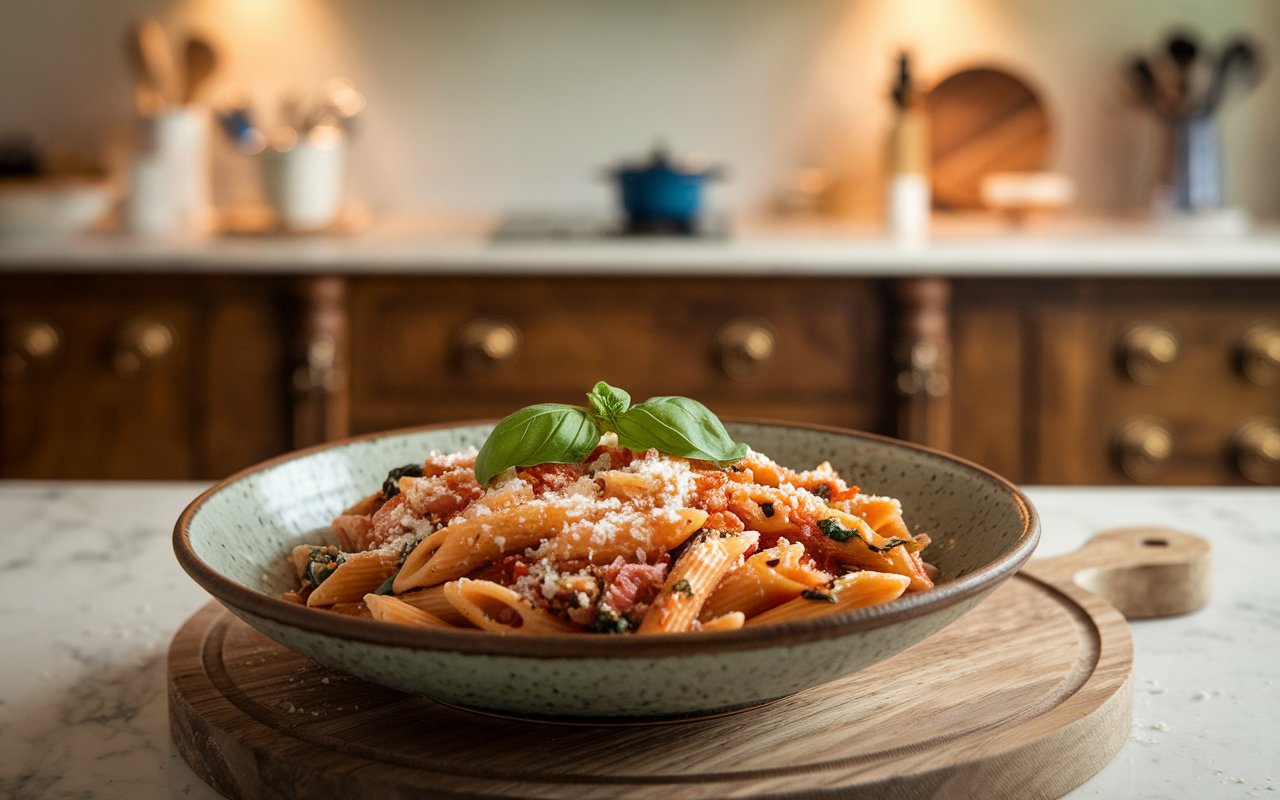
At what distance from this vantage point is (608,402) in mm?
899

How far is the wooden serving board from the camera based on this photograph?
26.9 inches

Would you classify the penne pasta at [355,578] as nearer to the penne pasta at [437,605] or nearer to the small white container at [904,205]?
the penne pasta at [437,605]

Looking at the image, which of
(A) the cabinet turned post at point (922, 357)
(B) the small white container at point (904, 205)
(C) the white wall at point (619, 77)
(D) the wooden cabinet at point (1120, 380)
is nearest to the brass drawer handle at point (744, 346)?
(A) the cabinet turned post at point (922, 357)

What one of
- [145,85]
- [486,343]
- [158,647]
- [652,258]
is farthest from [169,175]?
[158,647]

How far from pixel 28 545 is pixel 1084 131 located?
2.51m

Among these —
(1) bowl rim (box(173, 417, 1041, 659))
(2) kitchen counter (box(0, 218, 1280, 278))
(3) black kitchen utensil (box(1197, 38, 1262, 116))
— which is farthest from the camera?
(3) black kitchen utensil (box(1197, 38, 1262, 116))

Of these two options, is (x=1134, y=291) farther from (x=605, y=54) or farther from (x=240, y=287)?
(x=240, y=287)

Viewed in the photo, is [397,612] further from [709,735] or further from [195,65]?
[195,65]

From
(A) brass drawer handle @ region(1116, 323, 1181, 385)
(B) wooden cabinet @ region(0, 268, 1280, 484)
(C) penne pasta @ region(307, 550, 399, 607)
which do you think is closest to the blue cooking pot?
(B) wooden cabinet @ region(0, 268, 1280, 484)

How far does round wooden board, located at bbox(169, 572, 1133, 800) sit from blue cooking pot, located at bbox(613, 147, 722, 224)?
182 cm

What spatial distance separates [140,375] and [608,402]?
1.76 m

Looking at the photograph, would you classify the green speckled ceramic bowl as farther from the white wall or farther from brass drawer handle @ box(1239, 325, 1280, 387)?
the white wall

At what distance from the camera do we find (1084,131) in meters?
3.04

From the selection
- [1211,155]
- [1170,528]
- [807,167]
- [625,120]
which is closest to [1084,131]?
[1211,155]
